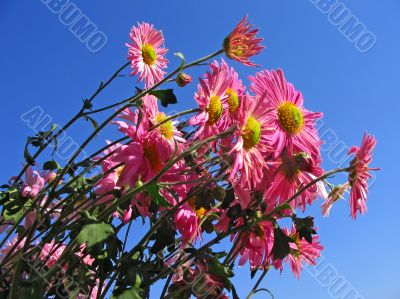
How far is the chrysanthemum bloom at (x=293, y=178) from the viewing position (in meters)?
1.27

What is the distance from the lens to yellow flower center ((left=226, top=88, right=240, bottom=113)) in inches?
52.5

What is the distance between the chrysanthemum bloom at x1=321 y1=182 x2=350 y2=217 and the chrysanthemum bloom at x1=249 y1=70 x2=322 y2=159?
0.78 ft

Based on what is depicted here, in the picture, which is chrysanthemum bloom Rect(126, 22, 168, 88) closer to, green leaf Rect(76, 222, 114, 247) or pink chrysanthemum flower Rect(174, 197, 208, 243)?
pink chrysanthemum flower Rect(174, 197, 208, 243)

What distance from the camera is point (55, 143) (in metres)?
1.54

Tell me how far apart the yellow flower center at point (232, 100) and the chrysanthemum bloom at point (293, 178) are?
188 mm

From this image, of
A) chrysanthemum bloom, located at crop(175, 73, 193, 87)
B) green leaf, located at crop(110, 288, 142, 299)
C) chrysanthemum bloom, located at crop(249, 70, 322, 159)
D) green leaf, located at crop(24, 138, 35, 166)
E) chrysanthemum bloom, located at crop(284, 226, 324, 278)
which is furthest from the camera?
chrysanthemum bloom, located at crop(284, 226, 324, 278)

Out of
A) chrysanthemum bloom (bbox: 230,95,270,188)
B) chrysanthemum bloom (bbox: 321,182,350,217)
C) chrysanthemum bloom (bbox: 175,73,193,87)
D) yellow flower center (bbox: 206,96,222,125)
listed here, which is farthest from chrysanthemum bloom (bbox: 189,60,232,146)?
chrysanthemum bloom (bbox: 321,182,350,217)

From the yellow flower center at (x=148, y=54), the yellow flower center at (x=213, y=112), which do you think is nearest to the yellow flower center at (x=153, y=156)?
the yellow flower center at (x=213, y=112)

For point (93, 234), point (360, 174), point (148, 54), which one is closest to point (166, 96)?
point (93, 234)

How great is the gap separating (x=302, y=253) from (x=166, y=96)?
0.81 meters

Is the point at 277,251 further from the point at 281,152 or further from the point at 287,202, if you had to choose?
the point at 281,152

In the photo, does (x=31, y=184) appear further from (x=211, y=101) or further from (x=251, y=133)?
(x=251, y=133)

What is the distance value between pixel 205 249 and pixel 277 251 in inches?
7.6

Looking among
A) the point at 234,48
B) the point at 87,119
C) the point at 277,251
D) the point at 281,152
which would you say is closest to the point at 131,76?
the point at 87,119
